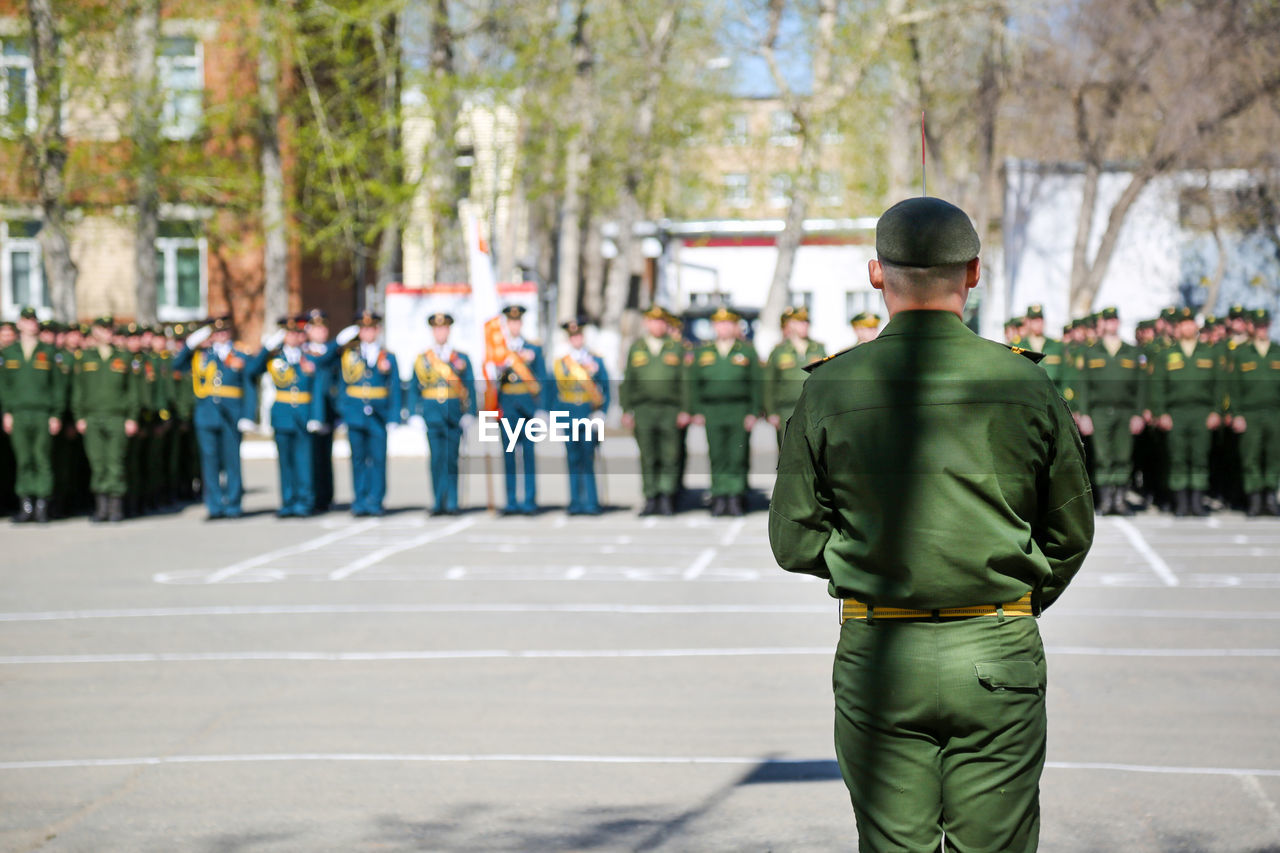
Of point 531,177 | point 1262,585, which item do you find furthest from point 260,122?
point 1262,585

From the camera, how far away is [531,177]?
3114 centimetres

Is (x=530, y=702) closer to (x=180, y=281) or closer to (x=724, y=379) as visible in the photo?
(x=724, y=379)

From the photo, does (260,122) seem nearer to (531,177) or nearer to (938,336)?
(531,177)

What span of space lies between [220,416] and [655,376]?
15.8 feet

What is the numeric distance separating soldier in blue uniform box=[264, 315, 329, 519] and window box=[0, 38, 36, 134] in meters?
10.1

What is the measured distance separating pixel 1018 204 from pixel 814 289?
1730 cm

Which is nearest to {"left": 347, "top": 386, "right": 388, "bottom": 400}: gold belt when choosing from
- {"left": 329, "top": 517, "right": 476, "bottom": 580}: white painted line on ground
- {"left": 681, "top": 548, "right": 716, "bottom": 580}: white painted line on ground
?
{"left": 329, "top": 517, "right": 476, "bottom": 580}: white painted line on ground

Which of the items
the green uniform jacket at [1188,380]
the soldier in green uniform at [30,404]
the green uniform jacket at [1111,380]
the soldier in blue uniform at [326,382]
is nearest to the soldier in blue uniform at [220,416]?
the soldier in blue uniform at [326,382]

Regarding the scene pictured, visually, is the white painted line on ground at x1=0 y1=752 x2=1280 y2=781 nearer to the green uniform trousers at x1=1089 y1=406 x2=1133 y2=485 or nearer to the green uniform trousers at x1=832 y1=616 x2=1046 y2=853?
the green uniform trousers at x1=832 y1=616 x2=1046 y2=853

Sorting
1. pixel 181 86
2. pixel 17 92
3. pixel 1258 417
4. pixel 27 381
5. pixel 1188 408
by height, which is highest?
pixel 181 86

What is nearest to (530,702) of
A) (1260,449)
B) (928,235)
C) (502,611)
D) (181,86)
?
(502,611)

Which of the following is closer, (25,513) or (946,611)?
(946,611)

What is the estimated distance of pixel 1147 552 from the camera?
13.9 metres

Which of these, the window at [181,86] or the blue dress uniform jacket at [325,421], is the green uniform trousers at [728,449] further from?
the window at [181,86]
